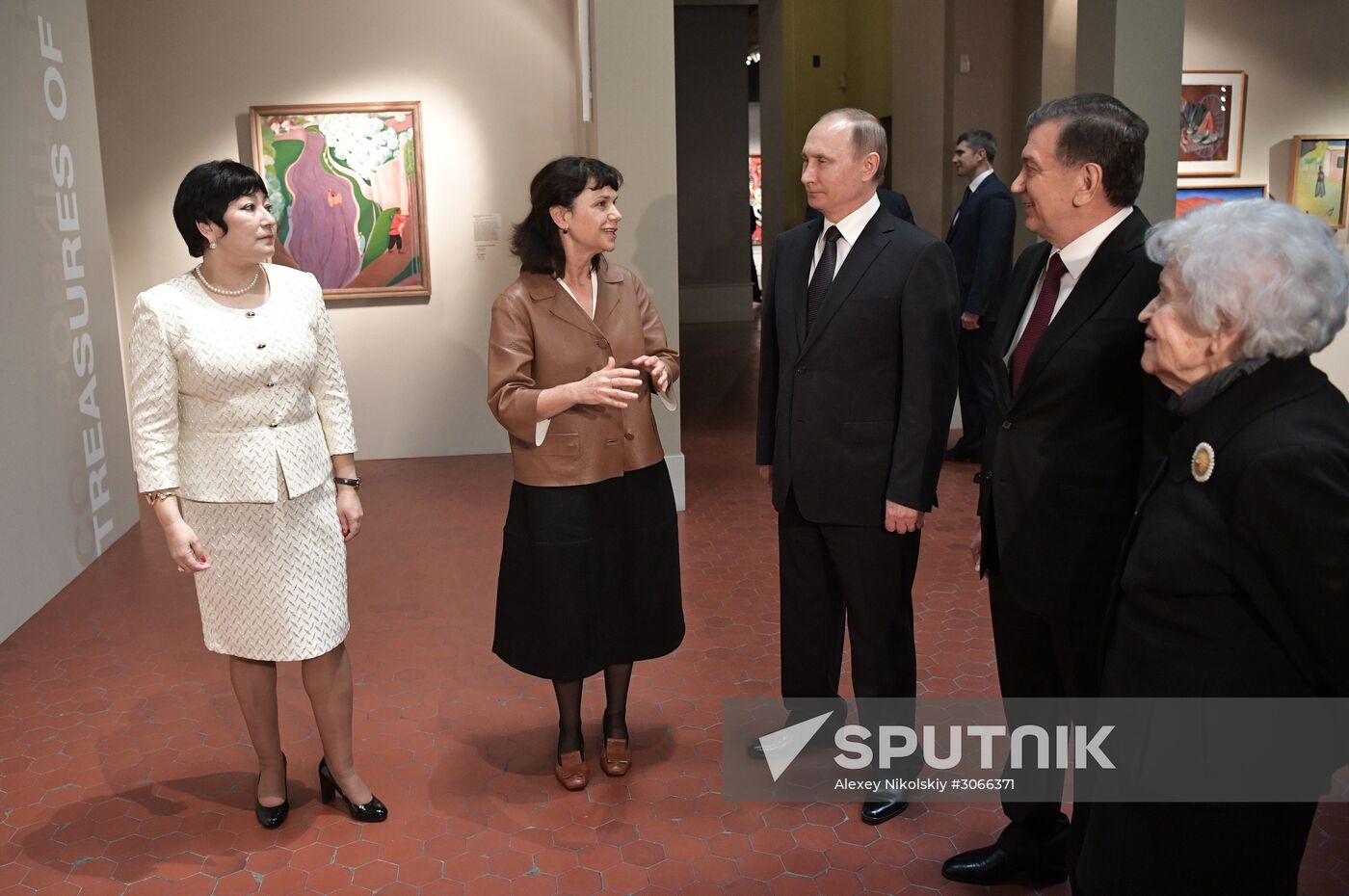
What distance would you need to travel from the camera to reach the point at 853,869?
313cm

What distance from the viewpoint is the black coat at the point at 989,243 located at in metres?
7.39

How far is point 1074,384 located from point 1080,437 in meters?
0.13

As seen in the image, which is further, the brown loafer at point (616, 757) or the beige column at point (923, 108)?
the beige column at point (923, 108)

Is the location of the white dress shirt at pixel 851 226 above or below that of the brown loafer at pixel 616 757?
above

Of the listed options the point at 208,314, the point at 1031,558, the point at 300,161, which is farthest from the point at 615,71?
the point at 1031,558

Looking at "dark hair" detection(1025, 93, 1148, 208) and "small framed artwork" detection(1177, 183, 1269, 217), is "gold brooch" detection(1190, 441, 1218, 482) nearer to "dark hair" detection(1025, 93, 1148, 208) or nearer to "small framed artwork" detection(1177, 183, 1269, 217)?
"dark hair" detection(1025, 93, 1148, 208)

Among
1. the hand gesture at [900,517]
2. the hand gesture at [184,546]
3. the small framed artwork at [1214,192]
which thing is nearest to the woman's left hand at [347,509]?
the hand gesture at [184,546]

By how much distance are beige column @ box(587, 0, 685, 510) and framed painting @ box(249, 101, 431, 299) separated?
6.99 feet

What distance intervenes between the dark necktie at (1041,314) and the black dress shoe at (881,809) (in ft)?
4.36

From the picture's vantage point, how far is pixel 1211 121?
9062 millimetres

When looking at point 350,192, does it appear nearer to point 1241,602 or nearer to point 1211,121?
point 1211,121

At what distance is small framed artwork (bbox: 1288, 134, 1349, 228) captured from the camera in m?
9.10

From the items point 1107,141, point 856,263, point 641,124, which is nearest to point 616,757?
point 856,263

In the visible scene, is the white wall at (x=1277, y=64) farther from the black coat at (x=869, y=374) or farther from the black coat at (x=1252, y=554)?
the black coat at (x=1252, y=554)
